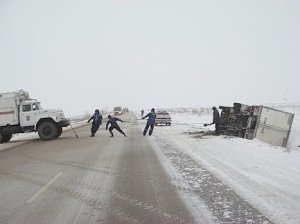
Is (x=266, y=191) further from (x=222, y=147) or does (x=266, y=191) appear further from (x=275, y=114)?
(x=275, y=114)

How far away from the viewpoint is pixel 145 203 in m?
6.60

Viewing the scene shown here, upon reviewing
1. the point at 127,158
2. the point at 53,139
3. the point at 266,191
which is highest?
the point at 266,191

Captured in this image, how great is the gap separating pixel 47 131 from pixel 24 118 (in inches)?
61.5

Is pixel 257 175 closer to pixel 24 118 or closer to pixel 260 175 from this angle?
pixel 260 175

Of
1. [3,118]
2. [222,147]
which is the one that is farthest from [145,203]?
[3,118]

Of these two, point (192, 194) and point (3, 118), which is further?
point (3, 118)

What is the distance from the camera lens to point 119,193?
7.41 meters

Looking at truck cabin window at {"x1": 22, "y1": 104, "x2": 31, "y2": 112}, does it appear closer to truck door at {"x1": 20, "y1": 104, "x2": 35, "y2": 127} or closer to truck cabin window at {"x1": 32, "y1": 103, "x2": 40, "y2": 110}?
truck door at {"x1": 20, "y1": 104, "x2": 35, "y2": 127}

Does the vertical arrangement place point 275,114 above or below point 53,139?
above

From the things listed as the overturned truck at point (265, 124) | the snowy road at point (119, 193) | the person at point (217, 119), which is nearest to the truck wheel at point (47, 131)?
the person at point (217, 119)

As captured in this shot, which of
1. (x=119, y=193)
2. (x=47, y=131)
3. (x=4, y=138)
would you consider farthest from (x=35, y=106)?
(x=119, y=193)

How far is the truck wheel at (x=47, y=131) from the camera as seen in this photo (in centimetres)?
2167

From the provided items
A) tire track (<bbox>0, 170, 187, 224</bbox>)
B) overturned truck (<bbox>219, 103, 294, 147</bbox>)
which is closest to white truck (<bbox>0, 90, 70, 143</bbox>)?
overturned truck (<bbox>219, 103, 294, 147</bbox>)

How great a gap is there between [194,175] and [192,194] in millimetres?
1957
